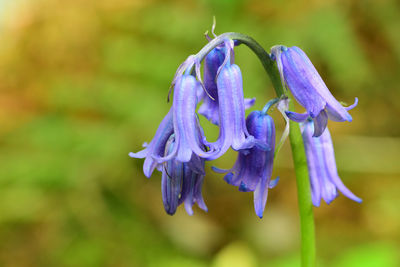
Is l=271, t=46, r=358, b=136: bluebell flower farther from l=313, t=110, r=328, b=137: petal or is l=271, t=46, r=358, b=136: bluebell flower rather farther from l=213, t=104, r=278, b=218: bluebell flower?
l=213, t=104, r=278, b=218: bluebell flower

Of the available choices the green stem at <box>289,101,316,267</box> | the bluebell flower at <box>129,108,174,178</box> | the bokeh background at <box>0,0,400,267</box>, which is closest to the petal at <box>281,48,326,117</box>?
the green stem at <box>289,101,316,267</box>

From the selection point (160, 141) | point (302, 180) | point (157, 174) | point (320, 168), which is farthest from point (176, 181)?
point (157, 174)

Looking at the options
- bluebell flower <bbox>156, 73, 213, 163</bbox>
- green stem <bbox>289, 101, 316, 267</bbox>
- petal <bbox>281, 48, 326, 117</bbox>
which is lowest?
green stem <bbox>289, 101, 316, 267</bbox>

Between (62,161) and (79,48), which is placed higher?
(79,48)

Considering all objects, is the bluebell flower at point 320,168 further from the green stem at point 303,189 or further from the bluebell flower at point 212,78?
the bluebell flower at point 212,78

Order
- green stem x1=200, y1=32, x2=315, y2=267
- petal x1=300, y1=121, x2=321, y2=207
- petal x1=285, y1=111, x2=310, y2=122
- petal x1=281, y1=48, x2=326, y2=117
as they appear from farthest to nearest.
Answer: petal x1=300, y1=121, x2=321, y2=207, green stem x1=200, y1=32, x2=315, y2=267, petal x1=281, y1=48, x2=326, y2=117, petal x1=285, y1=111, x2=310, y2=122

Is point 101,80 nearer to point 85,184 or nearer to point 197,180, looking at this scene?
point 85,184

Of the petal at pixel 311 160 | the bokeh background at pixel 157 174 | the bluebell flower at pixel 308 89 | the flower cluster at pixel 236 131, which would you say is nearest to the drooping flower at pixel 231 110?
the flower cluster at pixel 236 131

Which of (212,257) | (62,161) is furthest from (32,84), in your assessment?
(212,257)

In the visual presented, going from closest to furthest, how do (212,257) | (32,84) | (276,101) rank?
(276,101), (212,257), (32,84)
